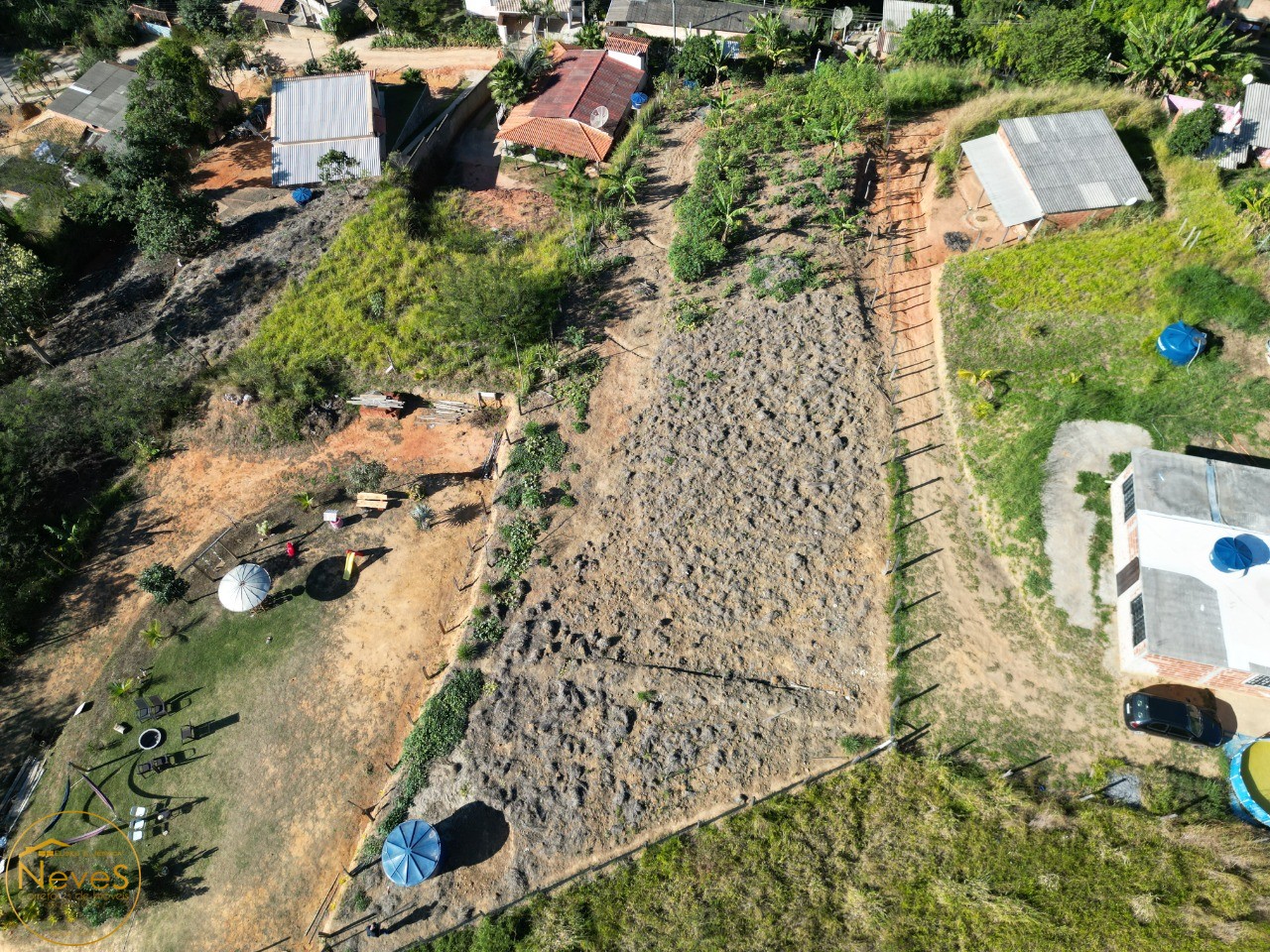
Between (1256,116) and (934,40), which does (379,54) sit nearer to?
(934,40)

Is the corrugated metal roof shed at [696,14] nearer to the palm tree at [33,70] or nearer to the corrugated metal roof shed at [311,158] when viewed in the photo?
the corrugated metal roof shed at [311,158]

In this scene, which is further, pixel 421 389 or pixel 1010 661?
pixel 421 389

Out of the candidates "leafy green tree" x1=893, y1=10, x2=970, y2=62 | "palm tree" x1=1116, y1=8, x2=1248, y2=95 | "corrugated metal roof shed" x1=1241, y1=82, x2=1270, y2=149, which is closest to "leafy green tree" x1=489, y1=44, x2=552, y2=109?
"leafy green tree" x1=893, y1=10, x2=970, y2=62

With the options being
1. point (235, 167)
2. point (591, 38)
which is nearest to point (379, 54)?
point (235, 167)

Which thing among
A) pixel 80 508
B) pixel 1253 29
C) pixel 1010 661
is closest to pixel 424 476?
pixel 80 508

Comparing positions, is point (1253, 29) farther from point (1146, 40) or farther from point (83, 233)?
point (83, 233)

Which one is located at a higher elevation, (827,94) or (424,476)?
(827,94)
